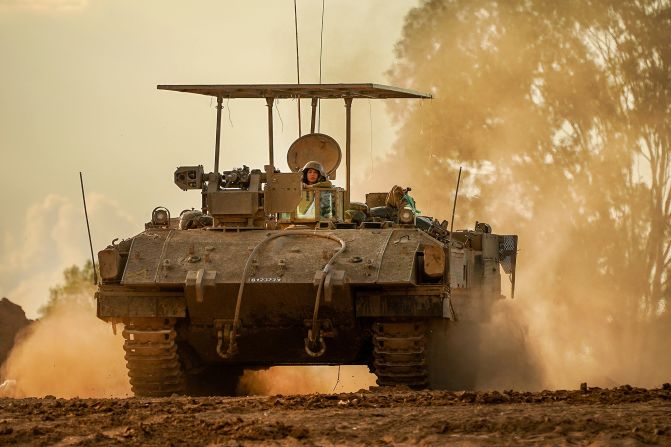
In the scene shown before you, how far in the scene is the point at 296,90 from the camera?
2419 centimetres

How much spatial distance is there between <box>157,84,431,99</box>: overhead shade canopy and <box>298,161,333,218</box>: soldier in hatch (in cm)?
153

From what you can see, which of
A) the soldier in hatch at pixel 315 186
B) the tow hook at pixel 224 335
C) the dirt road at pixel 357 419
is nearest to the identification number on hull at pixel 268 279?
the tow hook at pixel 224 335

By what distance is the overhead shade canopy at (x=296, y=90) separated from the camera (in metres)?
24.0

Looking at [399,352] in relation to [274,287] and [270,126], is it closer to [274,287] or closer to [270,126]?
[274,287]

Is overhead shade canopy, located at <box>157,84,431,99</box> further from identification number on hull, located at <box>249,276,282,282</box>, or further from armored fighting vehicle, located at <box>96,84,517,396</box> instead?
identification number on hull, located at <box>249,276,282,282</box>

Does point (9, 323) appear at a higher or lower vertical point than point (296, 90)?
lower

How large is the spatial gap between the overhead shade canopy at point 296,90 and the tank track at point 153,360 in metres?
4.31

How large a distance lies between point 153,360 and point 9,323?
9.77 meters

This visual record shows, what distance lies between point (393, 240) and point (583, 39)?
20506 mm

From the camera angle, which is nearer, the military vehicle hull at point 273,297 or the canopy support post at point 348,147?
the military vehicle hull at point 273,297

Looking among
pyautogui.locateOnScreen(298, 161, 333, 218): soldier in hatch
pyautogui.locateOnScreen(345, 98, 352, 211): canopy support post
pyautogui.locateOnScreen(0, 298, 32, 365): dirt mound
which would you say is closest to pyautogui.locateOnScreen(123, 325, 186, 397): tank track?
pyautogui.locateOnScreen(298, 161, 333, 218): soldier in hatch

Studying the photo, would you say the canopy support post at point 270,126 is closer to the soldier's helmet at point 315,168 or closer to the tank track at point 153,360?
the soldier's helmet at point 315,168

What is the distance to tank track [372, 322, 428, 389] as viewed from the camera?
2042 cm

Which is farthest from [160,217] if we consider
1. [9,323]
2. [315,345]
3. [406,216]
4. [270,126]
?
[9,323]
